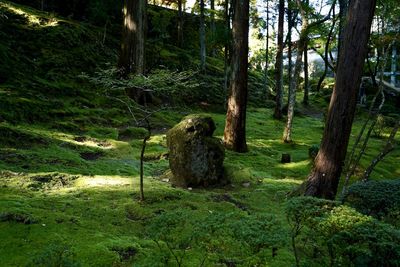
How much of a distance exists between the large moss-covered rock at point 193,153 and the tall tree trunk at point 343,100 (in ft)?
7.51

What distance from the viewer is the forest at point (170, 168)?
4129mm

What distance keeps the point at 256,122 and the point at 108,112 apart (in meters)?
8.91

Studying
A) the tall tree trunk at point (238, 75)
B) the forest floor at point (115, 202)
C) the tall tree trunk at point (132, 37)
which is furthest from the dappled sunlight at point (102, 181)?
the tall tree trunk at point (132, 37)

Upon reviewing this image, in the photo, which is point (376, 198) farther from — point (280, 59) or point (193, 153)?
point (280, 59)

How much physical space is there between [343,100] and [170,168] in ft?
13.8

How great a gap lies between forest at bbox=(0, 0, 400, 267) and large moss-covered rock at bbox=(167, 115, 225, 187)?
3cm

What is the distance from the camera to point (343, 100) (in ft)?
23.6

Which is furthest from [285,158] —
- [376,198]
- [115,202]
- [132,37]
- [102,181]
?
[132,37]

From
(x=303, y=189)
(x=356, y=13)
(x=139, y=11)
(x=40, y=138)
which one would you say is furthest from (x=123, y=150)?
(x=139, y=11)

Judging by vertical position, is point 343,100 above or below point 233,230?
above

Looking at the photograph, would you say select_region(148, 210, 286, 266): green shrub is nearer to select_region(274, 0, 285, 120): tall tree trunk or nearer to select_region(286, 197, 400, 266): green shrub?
select_region(286, 197, 400, 266): green shrub

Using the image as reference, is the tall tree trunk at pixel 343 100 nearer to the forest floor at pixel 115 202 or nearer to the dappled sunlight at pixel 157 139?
the forest floor at pixel 115 202

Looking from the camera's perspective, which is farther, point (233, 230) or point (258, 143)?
point (258, 143)

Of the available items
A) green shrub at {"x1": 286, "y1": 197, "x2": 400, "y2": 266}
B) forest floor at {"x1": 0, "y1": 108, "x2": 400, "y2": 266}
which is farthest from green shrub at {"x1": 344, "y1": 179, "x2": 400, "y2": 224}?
green shrub at {"x1": 286, "y1": 197, "x2": 400, "y2": 266}
